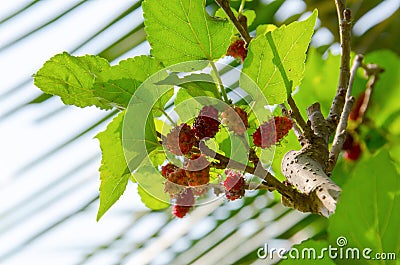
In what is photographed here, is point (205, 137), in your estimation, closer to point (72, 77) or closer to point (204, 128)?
point (204, 128)

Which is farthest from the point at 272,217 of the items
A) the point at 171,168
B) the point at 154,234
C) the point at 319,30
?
the point at 171,168

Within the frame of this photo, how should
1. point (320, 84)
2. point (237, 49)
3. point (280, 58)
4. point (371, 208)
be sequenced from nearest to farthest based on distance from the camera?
point (371, 208), point (280, 58), point (237, 49), point (320, 84)

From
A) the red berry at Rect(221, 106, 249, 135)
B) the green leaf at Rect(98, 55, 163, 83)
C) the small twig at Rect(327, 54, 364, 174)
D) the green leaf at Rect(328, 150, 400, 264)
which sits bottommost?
the green leaf at Rect(328, 150, 400, 264)

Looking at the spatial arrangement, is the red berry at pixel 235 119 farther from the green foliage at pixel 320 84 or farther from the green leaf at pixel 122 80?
the green foliage at pixel 320 84

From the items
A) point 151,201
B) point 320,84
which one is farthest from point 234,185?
point 320,84

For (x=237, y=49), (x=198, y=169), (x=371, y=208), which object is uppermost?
(x=237, y=49)

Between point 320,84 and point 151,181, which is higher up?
point 320,84

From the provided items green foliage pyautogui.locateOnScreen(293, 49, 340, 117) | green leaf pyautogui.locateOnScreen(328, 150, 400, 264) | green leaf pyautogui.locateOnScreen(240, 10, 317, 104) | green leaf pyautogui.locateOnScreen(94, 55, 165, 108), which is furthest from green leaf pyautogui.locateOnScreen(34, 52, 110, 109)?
green foliage pyautogui.locateOnScreen(293, 49, 340, 117)

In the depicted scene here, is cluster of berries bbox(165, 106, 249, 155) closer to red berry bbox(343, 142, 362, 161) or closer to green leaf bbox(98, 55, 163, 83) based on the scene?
green leaf bbox(98, 55, 163, 83)
